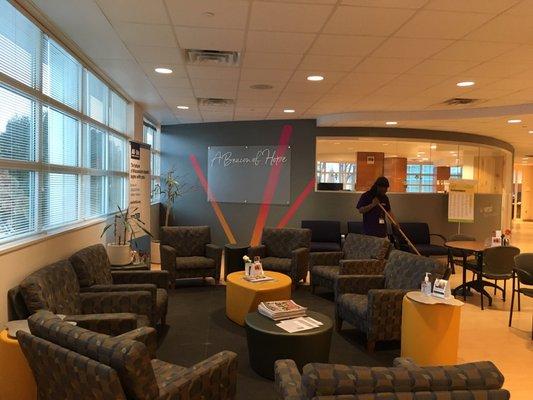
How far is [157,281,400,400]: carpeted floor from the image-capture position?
3430 millimetres

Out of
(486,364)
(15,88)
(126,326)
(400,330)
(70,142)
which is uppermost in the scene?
(15,88)

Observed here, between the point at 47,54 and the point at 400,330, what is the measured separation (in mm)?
4064

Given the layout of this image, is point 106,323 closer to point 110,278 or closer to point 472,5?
point 110,278

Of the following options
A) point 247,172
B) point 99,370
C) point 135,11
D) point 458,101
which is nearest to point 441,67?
point 458,101

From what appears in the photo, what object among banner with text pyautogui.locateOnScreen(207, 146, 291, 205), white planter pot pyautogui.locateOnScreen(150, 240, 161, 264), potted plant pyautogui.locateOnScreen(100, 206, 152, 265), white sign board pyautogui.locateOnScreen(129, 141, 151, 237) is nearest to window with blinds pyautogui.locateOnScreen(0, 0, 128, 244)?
potted plant pyautogui.locateOnScreen(100, 206, 152, 265)

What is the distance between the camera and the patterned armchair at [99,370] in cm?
192

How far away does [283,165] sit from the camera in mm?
8609

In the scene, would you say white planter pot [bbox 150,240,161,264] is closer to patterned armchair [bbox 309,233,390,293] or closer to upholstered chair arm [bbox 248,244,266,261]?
upholstered chair arm [bbox 248,244,266,261]

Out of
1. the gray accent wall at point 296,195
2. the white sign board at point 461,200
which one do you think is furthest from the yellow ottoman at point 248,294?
the white sign board at point 461,200

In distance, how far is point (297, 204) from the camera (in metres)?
8.59

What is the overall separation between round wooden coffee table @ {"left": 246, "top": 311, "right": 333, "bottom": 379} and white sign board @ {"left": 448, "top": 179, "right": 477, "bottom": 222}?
593 centimetres

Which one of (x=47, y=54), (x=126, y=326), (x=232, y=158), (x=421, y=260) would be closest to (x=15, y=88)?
(x=47, y=54)

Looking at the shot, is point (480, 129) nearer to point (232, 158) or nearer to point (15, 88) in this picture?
point (232, 158)

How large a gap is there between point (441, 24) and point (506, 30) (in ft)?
1.86
